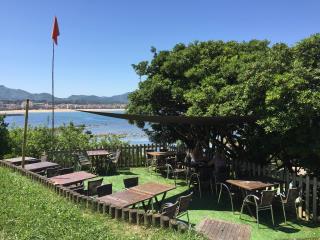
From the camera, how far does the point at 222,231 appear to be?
5773 millimetres

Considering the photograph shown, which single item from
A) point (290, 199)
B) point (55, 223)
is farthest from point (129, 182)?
point (290, 199)

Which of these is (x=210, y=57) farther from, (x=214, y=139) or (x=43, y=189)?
(x=43, y=189)

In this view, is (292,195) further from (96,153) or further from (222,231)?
(96,153)

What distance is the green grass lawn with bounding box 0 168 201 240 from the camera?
18.9ft

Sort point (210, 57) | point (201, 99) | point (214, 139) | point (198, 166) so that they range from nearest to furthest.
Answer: point (201, 99), point (198, 166), point (210, 57), point (214, 139)

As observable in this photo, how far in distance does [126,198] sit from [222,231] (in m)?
2.09

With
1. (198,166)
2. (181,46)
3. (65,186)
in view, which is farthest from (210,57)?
(65,186)

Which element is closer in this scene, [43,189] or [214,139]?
[43,189]

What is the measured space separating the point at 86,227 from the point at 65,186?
273cm

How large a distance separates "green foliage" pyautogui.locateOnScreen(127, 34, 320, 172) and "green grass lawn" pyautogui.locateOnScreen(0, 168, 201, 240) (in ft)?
12.7

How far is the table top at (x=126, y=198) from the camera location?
6863 millimetres

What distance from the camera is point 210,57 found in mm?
12211

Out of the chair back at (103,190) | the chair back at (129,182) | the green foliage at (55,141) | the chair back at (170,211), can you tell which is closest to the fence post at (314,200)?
the chair back at (170,211)

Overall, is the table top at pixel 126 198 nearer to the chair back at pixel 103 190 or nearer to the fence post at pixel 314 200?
the chair back at pixel 103 190
